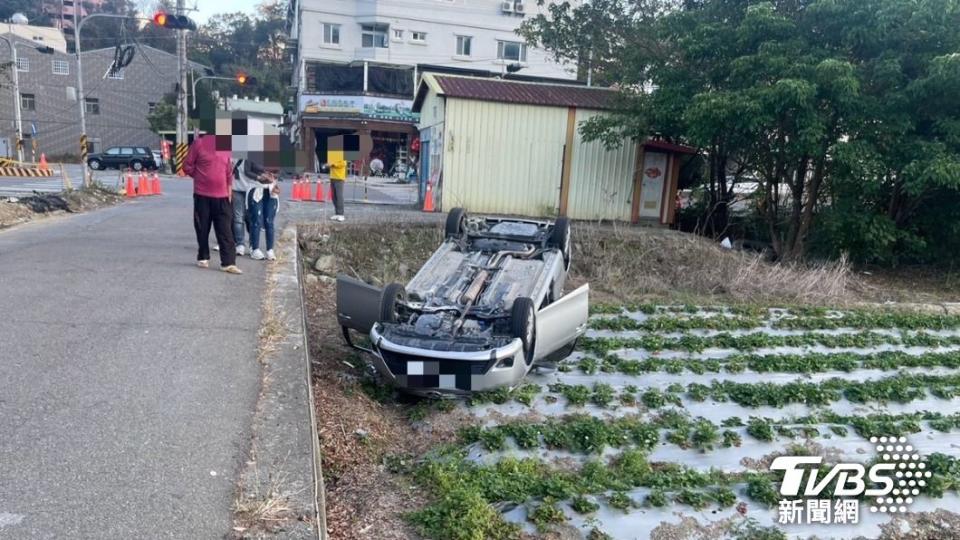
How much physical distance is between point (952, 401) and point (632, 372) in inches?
117

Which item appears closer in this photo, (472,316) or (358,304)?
(472,316)

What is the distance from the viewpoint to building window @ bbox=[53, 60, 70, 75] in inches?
1698

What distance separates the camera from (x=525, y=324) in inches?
218

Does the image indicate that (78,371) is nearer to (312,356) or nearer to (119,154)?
(312,356)

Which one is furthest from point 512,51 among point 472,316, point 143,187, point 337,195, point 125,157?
point 472,316

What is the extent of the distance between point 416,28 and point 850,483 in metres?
36.8

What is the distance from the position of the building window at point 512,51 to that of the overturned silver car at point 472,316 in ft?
110

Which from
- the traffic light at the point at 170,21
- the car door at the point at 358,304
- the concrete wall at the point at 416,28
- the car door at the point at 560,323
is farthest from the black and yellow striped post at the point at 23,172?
the car door at the point at 560,323

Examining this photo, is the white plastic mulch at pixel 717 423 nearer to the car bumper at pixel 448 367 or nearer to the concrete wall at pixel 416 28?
the car bumper at pixel 448 367

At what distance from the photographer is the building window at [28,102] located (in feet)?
140

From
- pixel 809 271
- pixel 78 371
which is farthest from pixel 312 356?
pixel 809 271

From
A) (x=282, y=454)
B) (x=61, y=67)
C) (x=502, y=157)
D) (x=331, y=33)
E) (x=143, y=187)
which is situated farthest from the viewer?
(x=61, y=67)

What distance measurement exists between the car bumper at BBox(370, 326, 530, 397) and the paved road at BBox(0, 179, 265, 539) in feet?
3.61

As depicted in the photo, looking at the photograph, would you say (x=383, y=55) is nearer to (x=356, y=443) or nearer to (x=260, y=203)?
(x=260, y=203)
